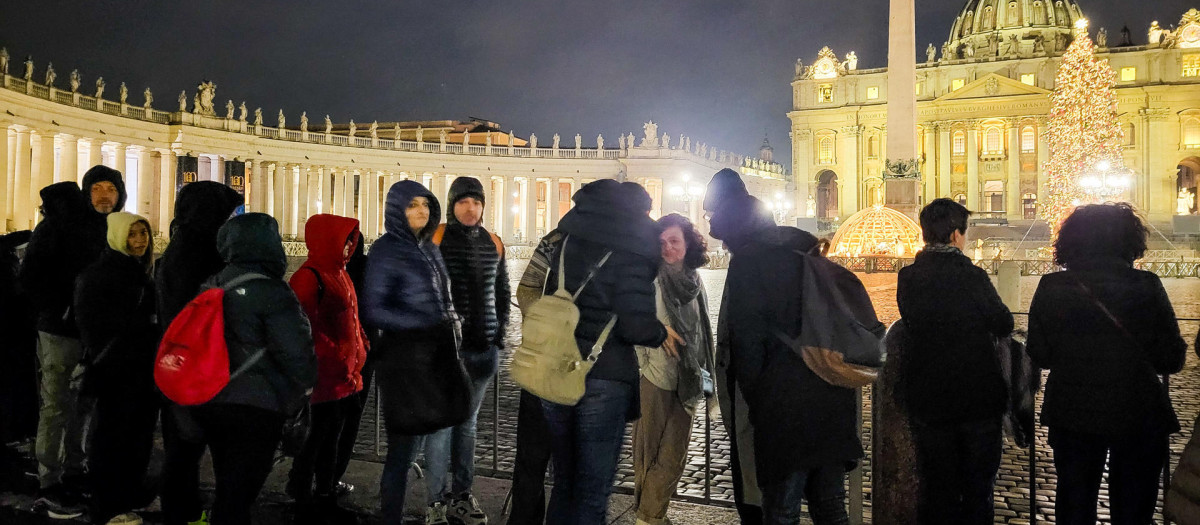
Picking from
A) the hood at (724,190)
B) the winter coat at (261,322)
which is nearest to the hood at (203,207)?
the winter coat at (261,322)

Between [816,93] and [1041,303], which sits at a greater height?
[816,93]

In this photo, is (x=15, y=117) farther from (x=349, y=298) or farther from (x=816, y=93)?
(x=816, y=93)

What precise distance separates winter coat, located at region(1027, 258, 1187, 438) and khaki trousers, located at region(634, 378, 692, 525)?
215 cm

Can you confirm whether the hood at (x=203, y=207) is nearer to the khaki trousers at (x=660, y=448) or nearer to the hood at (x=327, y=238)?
the hood at (x=327, y=238)

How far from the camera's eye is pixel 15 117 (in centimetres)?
4219

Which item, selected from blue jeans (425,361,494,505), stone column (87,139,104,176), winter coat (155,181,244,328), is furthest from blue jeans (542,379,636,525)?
stone column (87,139,104,176)

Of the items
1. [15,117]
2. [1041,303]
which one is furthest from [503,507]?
[15,117]

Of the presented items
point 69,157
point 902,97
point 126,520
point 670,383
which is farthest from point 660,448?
point 69,157

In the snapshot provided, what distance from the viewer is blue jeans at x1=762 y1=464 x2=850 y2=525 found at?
4.08m

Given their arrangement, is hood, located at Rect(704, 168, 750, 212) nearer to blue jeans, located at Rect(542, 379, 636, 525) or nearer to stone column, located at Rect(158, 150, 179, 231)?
blue jeans, located at Rect(542, 379, 636, 525)

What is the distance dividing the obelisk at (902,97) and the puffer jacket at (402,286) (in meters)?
23.8

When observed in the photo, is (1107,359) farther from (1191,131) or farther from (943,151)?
(1191,131)

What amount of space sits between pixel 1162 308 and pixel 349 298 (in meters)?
4.68

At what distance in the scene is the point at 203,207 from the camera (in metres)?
5.00
